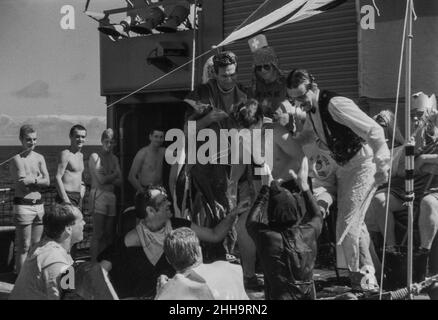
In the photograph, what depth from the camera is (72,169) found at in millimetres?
5883

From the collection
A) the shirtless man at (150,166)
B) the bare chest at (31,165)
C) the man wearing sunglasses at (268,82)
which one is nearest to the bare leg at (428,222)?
the man wearing sunglasses at (268,82)

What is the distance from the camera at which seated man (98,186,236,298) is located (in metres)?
3.92

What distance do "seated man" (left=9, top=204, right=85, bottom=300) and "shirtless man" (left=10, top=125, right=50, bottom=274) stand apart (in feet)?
6.00

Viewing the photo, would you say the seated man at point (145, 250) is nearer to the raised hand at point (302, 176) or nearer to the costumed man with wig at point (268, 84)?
the raised hand at point (302, 176)

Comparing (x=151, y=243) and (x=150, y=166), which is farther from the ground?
(x=150, y=166)

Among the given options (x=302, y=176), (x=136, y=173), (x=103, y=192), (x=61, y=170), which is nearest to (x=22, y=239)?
(x=61, y=170)

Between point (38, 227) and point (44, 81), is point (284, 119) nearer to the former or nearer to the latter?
point (38, 227)

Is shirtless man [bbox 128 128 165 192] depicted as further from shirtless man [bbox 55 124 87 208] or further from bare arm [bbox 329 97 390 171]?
bare arm [bbox 329 97 390 171]

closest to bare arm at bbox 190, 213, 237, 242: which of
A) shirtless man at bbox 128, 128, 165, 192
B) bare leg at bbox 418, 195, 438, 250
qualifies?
bare leg at bbox 418, 195, 438, 250

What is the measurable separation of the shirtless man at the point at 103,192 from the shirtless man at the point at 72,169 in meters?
0.21

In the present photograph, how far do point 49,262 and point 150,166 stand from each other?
2.40 m

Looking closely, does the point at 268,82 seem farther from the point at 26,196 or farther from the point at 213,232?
the point at 26,196
